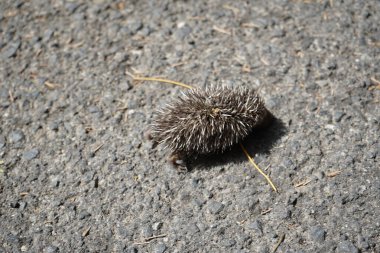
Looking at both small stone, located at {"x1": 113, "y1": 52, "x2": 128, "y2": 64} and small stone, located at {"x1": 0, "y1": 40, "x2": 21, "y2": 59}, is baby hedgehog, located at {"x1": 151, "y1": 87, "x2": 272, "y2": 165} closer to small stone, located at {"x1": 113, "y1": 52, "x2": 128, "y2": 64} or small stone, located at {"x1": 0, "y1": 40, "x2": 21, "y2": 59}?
small stone, located at {"x1": 113, "y1": 52, "x2": 128, "y2": 64}

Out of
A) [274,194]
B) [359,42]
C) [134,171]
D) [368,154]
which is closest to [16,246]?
[134,171]

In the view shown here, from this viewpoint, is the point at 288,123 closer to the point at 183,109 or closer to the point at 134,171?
the point at 183,109

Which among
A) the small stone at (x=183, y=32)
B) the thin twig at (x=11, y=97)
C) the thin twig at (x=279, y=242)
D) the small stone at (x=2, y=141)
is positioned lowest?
the thin twig at (x=279, y=242)

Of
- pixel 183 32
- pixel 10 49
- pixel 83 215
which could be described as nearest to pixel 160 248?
pixel 83 215

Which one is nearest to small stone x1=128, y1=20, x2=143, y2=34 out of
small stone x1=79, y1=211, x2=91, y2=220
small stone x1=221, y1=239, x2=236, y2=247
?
small stone x1=79, y1=211, x2=91, y2=220

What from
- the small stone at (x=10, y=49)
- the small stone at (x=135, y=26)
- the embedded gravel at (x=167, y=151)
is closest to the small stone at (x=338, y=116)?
the embedded gravel at (x=167, y=151)

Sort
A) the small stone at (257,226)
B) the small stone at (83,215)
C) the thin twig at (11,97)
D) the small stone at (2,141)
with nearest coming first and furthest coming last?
1. the small stone at (257,226)
2. the small stone at (83,215)
3. the small stone at (2,141)
4. the thin twig at (11,97)

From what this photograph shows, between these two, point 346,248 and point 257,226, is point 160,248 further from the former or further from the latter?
point 346,248

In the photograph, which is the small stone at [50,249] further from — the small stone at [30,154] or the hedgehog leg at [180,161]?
the hedgehog leg at [180,161]
